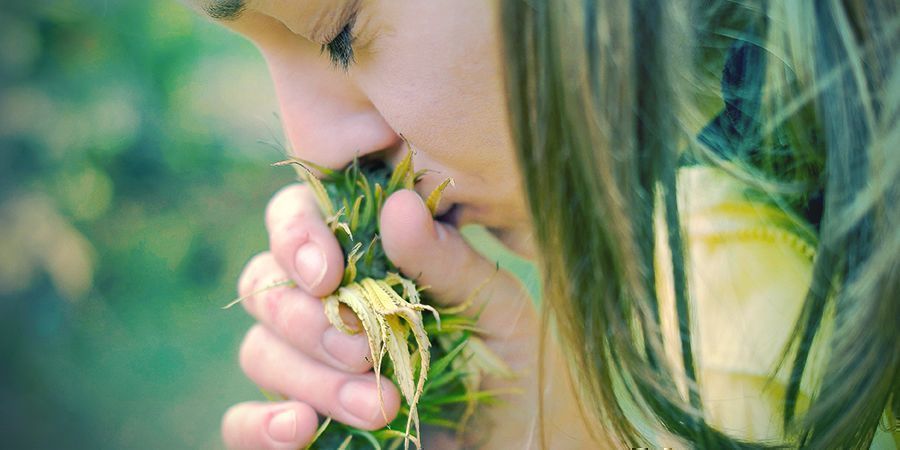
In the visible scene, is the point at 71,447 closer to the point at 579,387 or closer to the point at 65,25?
the point at 65,25

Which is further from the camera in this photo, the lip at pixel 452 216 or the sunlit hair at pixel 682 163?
the lip at pixel 452 216

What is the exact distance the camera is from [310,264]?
0.81m

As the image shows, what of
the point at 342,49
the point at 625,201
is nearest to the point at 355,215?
the point at 342,49

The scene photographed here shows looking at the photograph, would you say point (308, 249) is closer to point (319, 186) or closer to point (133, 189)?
point (319, 186)

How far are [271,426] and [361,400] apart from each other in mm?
102

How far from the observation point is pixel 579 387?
729 mm

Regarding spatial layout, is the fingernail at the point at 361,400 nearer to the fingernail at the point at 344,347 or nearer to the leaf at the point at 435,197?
the fingernail at the point at 344,347

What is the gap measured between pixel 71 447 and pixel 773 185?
230 cm

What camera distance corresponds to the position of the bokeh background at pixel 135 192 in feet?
7.21

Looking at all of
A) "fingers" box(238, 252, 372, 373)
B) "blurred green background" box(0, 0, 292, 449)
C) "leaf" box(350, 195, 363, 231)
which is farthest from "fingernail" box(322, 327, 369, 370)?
"blurred green background" box(0, 0, 292, 449)

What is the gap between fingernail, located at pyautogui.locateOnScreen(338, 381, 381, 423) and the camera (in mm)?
812

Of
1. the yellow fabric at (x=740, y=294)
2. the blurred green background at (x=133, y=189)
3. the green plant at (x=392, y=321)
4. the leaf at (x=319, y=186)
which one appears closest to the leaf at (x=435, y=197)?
the green plant at (x=392, y=321)

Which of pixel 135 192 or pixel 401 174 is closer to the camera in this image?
pixel 401 174

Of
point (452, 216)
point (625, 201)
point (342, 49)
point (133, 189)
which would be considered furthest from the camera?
point (133, 189)
